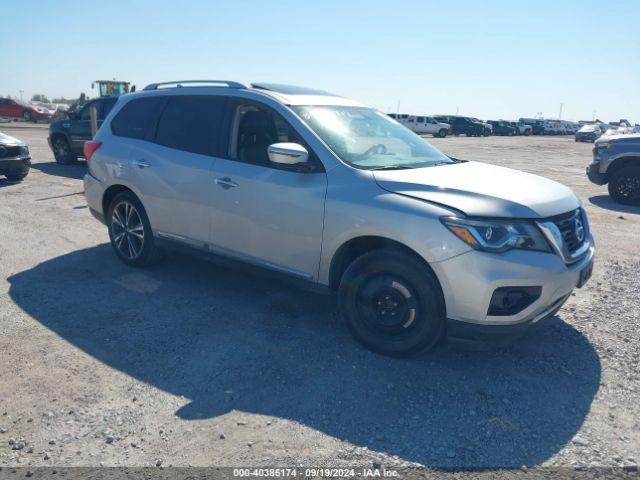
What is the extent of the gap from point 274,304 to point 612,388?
108 inches

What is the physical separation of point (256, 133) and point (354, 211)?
1.35m

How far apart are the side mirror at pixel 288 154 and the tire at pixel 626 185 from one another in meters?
9.00

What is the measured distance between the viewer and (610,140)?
414 inches

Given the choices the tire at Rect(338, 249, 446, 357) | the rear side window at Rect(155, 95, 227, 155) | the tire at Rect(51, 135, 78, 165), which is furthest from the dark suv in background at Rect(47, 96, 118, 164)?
the tire at Rect(338, 249, 446, 357)

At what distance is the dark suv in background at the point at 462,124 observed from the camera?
153ft

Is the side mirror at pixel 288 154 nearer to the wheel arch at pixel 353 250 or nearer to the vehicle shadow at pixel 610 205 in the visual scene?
the wheel arch at pixel 353 250

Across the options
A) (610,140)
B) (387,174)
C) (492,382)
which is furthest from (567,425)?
(610,140)

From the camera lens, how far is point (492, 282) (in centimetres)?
328

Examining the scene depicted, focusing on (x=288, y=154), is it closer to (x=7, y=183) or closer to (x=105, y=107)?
(x=7, y=183)

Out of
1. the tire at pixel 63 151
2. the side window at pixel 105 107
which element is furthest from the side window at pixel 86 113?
the tire at pixel 63 151

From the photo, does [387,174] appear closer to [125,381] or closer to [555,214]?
[555,214]

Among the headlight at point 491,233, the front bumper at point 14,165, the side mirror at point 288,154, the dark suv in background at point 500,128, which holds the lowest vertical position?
the front bumper at point 14,165

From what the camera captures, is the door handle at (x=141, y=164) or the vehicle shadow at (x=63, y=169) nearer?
the door handle at (x=141, y=164)

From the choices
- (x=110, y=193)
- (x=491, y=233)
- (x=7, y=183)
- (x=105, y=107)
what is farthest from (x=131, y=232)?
(x=105, y=107)
